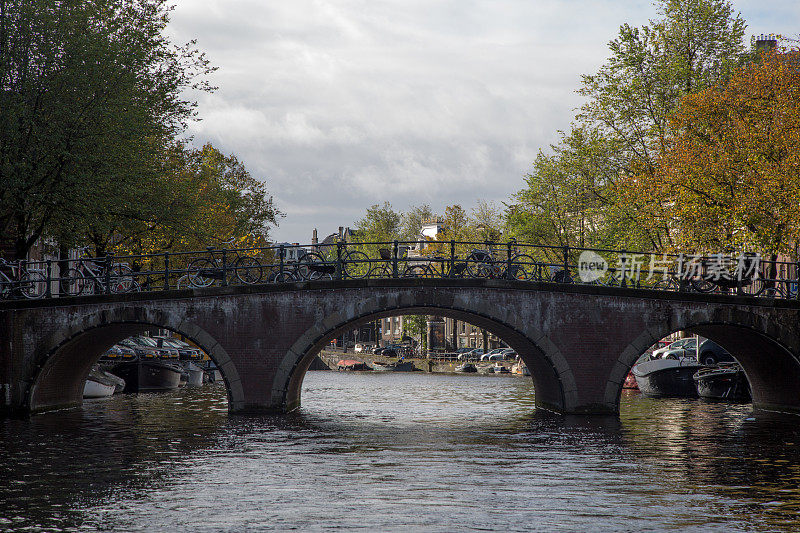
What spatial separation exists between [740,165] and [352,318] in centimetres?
1492

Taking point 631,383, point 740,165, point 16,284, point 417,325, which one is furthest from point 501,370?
point 16,284

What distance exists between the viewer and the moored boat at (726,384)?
32562 millimetres

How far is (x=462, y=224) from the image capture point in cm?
7162

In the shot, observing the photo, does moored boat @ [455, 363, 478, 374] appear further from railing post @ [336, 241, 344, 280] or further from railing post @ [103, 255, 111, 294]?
railing post @ [103, 255, 111, 294]

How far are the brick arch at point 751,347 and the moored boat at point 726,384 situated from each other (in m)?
3.84

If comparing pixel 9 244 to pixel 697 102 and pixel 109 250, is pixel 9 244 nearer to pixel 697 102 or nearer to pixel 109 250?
pixel 109 250

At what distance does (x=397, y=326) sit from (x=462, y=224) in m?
40.8

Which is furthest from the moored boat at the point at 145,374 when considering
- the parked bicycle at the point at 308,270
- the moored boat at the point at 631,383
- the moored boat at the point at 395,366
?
the moored boat at the point at 395,366

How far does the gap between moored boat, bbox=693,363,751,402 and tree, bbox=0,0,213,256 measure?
72.5ft

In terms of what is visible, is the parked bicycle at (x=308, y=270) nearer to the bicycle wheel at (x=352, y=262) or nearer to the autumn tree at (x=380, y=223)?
the bicycle wheel at (x=352, y=262)

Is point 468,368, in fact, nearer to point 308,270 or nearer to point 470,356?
point 470,356

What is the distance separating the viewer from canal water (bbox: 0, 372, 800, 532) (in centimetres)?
1106

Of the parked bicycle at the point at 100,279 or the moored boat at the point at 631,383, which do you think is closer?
the parked bicycle at the point at 100,279

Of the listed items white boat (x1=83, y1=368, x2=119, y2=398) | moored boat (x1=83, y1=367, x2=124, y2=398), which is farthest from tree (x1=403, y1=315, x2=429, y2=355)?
white boat (x1=83, y1=368, x2=119, y2=398)
